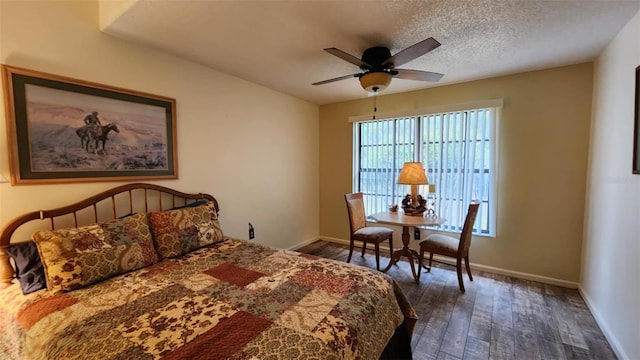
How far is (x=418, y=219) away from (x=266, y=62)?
239cm

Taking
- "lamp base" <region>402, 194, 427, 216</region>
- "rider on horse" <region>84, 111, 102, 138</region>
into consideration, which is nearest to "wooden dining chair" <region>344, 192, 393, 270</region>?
"lamp base" <region>402, 194, 427, 216</region>

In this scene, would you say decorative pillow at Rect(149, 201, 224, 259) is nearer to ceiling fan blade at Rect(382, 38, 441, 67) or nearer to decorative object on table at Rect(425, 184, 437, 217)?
ceiling fan blade at Rect(382, 38, 441, 67)

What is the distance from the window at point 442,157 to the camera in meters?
3.25

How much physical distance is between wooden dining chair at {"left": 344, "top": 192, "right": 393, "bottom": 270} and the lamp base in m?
0.37

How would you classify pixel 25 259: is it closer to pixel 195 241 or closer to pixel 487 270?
pixel 195 241

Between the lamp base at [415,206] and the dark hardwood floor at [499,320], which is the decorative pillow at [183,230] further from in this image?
the lamp base at [415,206]

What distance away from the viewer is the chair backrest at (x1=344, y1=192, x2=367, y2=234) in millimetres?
3428

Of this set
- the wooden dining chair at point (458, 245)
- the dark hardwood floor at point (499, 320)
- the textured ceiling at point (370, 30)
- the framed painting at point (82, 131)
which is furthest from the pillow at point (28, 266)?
the wooden dining chair at point (458, 245)

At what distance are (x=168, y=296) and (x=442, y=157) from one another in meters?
3.35

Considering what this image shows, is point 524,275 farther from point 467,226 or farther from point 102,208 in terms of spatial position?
point 102,208

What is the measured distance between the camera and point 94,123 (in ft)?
6.64

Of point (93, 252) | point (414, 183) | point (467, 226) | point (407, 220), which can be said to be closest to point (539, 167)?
point (467, 226)

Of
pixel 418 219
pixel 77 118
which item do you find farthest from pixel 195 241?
pixel 418 219

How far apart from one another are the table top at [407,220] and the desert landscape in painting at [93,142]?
2.36 m
